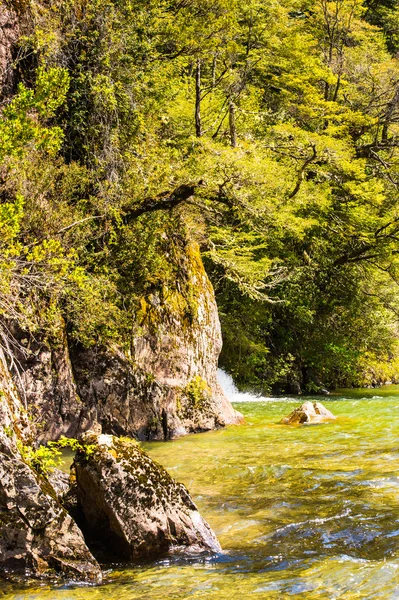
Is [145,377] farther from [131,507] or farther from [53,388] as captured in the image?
[131,507]

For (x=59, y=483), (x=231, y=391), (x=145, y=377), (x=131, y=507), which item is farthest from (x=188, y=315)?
(x=131, y=507)

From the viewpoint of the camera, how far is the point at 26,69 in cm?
1156

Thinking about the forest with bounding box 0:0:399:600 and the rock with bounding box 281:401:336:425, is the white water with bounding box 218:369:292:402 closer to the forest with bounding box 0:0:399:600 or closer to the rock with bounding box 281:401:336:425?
the forest with bounding box 0:0:399:600

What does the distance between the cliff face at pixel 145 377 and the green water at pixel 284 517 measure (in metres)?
0.78

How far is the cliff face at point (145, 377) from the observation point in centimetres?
1002

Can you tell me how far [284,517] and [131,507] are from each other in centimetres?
167

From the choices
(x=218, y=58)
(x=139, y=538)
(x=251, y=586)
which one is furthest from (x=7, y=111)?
(x=218, y=58)

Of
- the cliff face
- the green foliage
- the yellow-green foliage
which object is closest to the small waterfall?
the cliff face

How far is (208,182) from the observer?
448 inches

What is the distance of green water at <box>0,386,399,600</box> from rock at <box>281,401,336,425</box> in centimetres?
82

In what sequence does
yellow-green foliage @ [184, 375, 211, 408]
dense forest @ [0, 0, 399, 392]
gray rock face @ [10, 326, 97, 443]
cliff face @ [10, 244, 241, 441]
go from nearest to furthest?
gray rock face @ [10, 326, 97, 443] → dense forest @ [0, 0, 399, 392] → cliff face @ [10, 244, 241, 441] → yellow-green foliage @ [184, 375, 211, 408]

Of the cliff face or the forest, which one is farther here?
the cliff face

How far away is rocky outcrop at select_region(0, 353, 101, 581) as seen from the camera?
15.3 ft

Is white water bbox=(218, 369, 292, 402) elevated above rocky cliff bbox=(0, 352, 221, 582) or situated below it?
below
